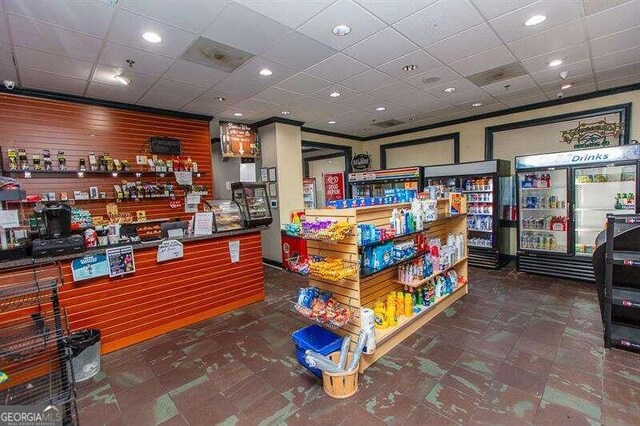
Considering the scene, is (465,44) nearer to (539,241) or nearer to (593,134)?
(593,134)

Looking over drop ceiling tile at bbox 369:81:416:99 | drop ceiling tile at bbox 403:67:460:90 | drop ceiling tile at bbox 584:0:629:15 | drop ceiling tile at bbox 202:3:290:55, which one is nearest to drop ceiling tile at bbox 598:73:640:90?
drop ceiling tile at bbox 403:67:460:90

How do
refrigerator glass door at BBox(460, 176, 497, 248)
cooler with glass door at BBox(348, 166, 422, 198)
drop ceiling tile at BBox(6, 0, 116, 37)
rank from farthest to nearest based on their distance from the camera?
cooler with glass door at BBox(348, 166, 422, 198) → refrigerator glass door at BBox(460, 176, 497, 248) → drop ceiling tile at BBox(6, 0, 116, 37)

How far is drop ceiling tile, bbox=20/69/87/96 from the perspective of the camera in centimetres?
367

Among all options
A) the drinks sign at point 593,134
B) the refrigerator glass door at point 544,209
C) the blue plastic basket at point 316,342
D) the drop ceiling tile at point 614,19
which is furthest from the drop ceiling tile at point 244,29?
the drinks sign at point 593,134

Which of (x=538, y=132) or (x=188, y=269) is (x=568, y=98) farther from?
(x=188, y=269)

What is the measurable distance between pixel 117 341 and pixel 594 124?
26.4 feet

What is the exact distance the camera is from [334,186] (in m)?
8.70

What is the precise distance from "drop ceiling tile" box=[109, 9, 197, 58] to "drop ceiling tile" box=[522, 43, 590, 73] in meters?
4.09

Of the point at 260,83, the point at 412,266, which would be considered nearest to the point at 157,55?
the point at 260,83

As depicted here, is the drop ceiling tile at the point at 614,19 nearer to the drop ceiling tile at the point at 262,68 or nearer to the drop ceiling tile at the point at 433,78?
the drop ceiling tile at the point at 433,78

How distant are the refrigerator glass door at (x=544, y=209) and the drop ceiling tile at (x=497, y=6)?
11.8ft

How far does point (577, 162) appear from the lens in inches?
189

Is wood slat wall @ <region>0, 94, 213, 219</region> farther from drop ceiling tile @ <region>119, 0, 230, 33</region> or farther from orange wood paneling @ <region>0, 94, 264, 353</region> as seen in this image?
drop ceiling tile @ <region>119, 0, 230, 33</region>

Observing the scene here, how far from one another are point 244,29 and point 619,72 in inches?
210
